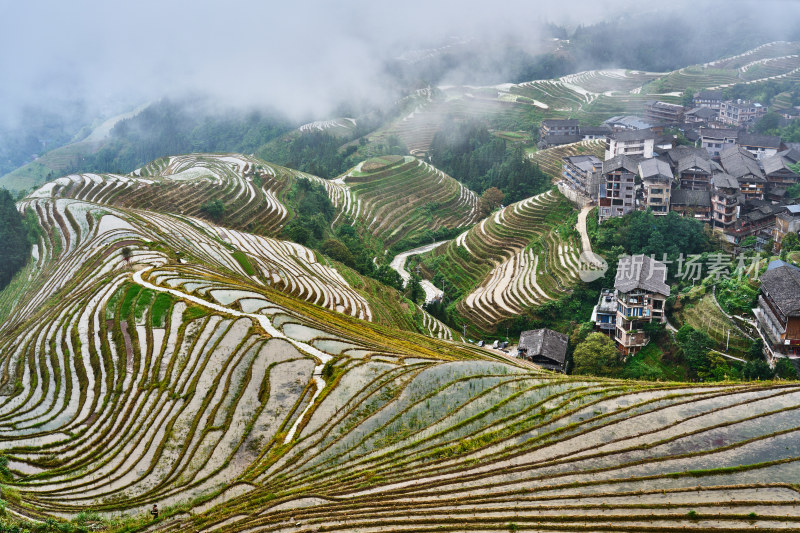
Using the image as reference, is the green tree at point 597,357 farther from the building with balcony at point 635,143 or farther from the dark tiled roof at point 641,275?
the building with balcony at point 635,143

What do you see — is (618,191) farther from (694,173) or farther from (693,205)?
(694,173)

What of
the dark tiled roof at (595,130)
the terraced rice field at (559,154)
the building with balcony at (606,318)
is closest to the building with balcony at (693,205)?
the building with balcony at (606,318)

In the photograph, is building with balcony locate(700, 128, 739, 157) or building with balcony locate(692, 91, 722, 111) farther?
building with balcony locate(692, 91, 722, 111)

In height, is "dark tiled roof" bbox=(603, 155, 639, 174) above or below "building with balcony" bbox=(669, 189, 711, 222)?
above

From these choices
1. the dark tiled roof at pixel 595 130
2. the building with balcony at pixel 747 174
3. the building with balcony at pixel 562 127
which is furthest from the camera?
the building with balcony at pixel 562 127

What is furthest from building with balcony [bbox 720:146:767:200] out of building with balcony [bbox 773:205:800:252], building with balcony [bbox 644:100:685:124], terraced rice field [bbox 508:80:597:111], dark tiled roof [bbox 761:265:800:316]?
terraced rice field [bbox 508:80:597:111]

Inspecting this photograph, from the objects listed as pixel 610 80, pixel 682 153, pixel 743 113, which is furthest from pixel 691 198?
pixel 610 80

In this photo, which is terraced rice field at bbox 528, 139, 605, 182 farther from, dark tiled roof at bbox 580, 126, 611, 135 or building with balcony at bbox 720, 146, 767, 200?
building with balcony at bbox 720, 146, 767, 200
